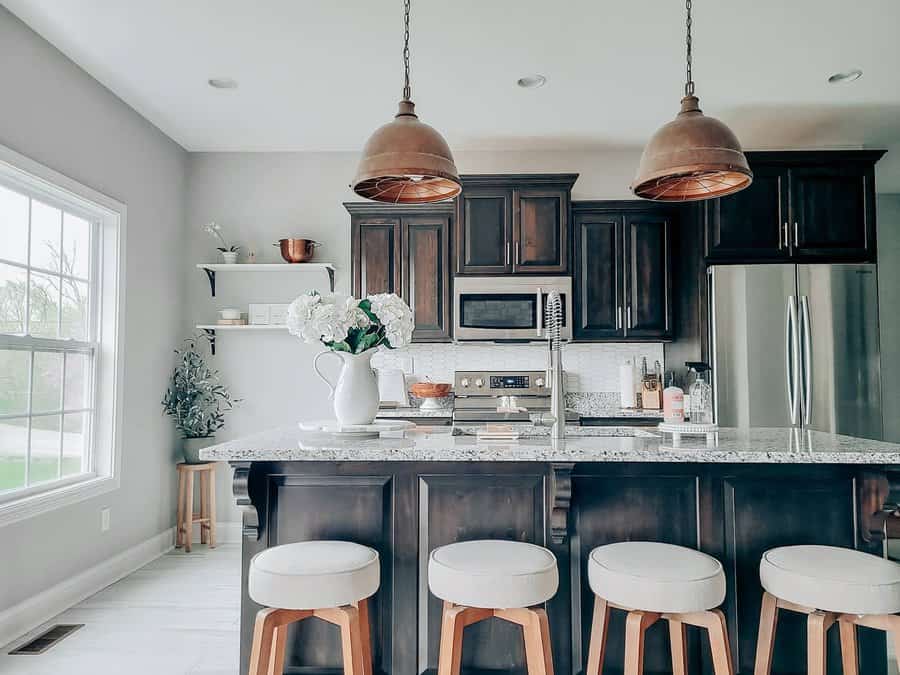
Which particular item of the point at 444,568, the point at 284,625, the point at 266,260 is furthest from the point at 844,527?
the point at 266,260

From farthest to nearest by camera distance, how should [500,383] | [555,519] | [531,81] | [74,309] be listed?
[500,383], [531,81], [74,309], [555,519]

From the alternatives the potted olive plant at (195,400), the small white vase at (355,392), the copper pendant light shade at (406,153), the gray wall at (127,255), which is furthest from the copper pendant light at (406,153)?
the potted olive plant at (195,400)

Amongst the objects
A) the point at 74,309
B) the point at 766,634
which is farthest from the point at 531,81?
the point at 766,634

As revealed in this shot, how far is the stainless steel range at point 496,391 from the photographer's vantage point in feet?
14.7

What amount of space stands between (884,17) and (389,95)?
2537 mm

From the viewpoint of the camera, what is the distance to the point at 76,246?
11.9ft

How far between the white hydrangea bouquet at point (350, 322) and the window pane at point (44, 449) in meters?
1.77

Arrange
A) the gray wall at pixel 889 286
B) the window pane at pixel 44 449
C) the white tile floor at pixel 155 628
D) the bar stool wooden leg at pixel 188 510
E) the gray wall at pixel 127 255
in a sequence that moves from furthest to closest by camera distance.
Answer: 1. the gray wall at pixel 889 286
2. the bar stool wooden leg at pixel 188 510
3. the window pane at pixel 44 449
4. the gray wall at pixel 127 255
5. the white tile floor at pixel 155 628

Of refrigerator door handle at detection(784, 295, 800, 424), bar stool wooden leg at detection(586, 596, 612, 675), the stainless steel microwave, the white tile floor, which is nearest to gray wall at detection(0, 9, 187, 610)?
the white tile floor

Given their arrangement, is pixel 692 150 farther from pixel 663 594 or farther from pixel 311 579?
pixel 311 579

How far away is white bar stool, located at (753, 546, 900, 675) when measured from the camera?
1.69 meters

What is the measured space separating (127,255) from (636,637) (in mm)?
3579

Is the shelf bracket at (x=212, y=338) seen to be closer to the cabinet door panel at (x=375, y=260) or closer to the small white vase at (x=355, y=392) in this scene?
the cabinet door panel at (x=375, y=260)

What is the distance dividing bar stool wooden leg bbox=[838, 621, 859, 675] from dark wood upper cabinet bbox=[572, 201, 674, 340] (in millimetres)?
2695
